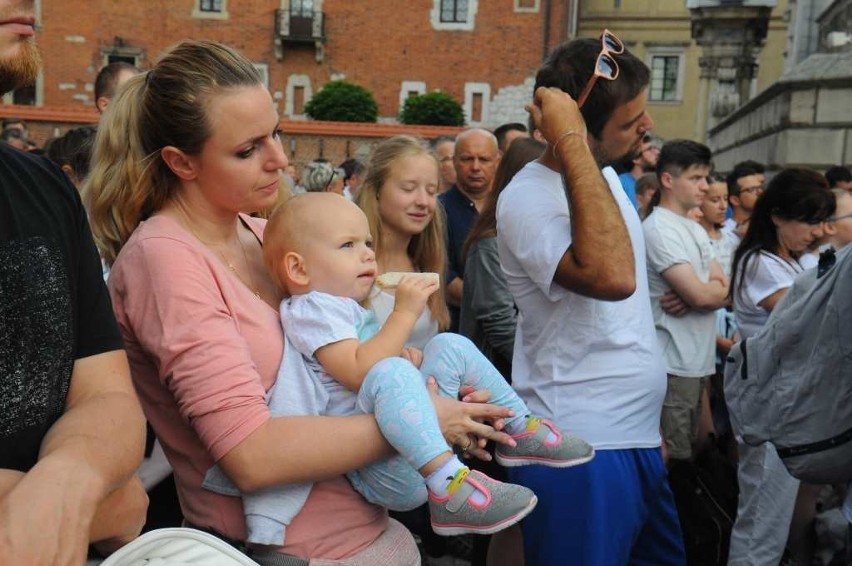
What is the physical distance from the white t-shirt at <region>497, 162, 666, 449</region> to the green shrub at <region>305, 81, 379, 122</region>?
29.8m

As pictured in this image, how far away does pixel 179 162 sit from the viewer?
6.78 feet

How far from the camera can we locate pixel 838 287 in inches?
98.4

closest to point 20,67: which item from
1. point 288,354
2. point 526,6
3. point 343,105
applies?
point 288,354

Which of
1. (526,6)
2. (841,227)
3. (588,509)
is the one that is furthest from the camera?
(526,6)

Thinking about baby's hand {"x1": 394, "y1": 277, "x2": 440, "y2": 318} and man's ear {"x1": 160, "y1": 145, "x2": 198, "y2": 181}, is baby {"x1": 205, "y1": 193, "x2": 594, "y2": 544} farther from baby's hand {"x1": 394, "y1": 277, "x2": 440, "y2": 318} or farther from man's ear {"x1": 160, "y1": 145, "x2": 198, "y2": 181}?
man's ear {"x1": 160, "y1": 145, "x2": 198, "y2": 181}

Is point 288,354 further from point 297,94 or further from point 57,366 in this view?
point 297,94

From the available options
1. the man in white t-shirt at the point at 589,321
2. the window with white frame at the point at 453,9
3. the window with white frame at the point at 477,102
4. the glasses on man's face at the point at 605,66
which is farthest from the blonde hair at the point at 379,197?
the window with white frame at the point at 453,9

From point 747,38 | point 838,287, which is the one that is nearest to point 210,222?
point 838,287

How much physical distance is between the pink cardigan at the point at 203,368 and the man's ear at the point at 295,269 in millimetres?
94

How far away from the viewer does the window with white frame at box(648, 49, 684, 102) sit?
41.5m

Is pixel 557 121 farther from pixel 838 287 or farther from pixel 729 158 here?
pixel 729 158

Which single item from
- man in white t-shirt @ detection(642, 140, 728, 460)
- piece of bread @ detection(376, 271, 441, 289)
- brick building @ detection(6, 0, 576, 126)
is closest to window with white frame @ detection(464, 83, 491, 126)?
brick building @ detection(6, 0, 576, 126)

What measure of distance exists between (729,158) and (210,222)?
1464 centimetres

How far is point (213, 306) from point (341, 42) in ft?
122
